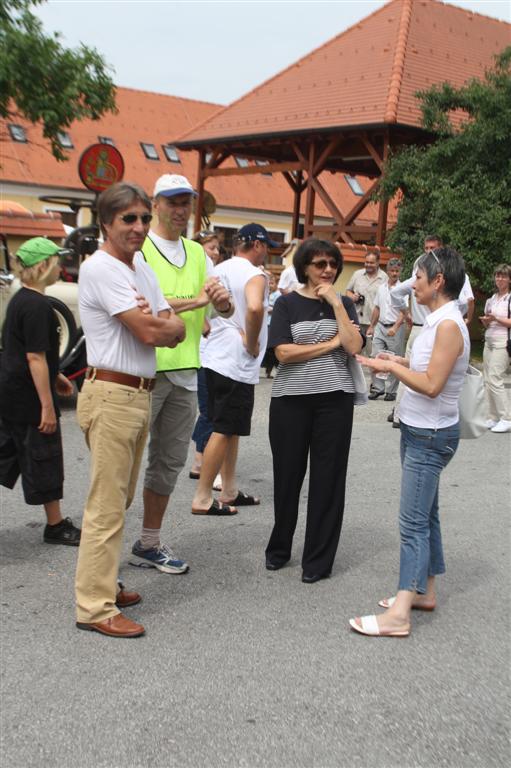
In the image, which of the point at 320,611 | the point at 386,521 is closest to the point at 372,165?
the point at 386,521

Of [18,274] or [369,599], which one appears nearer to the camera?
[369,599]

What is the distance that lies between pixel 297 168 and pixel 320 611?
20729mm

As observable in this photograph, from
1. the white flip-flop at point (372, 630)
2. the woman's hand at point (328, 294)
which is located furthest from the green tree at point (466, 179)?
the white flip-flop at point (372, 630)

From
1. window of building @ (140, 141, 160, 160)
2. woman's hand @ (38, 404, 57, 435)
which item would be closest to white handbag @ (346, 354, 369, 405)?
woman's hand @ (38, 404, 57, 435)

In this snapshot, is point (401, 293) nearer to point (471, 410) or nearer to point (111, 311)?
point (471, 410)

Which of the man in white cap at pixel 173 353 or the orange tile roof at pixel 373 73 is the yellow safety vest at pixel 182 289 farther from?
the orange tile roof at pixel 373 73

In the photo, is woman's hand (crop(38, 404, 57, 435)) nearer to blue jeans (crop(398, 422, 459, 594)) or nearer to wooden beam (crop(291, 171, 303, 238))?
blue jeans (crop(398, 422, 459, 594))

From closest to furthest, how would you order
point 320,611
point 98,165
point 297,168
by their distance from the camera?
point 320,611 → point 98,165 → point 297,168

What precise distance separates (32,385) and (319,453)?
1.71m

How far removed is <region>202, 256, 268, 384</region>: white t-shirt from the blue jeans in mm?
1912

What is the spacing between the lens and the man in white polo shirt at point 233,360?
5.64m

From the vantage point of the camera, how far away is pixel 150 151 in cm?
4238

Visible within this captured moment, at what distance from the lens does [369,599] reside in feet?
14.7

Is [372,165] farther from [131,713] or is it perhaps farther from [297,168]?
[131,713]
